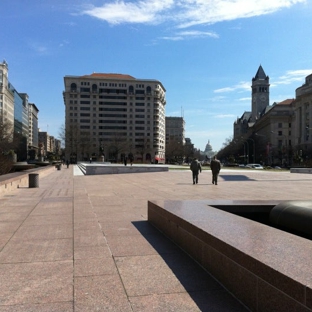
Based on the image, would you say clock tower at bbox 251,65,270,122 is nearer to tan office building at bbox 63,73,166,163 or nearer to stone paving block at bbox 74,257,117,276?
tan office building at bbox 63,73,166,163

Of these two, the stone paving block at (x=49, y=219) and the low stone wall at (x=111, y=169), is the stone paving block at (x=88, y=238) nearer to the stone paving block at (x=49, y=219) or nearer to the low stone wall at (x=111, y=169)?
A: the stone paving block at (x=49, y=219)

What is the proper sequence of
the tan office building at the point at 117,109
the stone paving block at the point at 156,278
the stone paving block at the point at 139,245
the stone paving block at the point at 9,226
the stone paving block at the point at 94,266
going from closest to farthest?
the stone paving block at the point at 156,278 → the stone paving block at the point at 94,266 → the stone paving block at the point at 139,245 → the stone paving block at the point at 9,226 → the tan office building at the point at 117,109

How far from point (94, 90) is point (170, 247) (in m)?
147

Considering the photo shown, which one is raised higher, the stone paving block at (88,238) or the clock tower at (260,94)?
the clock tower at (260,94)

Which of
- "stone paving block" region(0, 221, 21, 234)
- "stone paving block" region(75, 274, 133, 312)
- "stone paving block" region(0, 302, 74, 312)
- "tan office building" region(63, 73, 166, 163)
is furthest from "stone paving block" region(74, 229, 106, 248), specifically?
"tan office building" region(63, 73, 166, 163)

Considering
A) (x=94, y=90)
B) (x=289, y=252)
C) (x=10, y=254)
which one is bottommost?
(x=10, y=254)

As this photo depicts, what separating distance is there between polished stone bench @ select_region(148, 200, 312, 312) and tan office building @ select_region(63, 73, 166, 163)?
139m

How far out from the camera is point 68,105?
483 feet

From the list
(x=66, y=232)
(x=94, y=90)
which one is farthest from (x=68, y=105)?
(x=66, y=232)

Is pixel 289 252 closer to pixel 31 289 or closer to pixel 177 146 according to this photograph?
pixel 31 289

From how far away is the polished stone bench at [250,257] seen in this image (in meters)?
2.93

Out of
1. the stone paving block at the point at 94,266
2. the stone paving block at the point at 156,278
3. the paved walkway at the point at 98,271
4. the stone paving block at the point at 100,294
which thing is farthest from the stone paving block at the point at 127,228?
the stone paving block at the point at 100,294

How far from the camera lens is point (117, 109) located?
152 meters

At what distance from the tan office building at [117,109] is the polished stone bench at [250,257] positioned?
13937 cm
